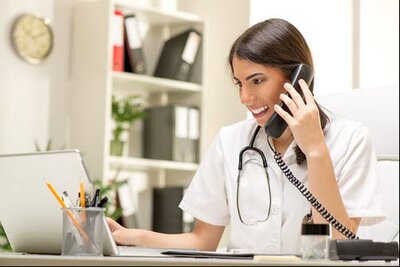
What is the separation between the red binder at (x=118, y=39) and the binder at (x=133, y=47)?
4cm

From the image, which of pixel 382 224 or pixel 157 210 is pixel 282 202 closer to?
pixel 382 224

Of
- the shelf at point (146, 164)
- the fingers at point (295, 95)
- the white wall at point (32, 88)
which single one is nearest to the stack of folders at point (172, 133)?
the shelf at point (146, 164)

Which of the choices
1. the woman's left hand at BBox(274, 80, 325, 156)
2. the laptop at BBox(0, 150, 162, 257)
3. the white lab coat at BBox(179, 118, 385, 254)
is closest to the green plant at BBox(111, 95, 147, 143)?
the white lab coat at BBox(179, 118, 385, 254)

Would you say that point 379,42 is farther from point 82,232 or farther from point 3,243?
point 3,243

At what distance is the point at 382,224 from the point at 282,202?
294 millimetres

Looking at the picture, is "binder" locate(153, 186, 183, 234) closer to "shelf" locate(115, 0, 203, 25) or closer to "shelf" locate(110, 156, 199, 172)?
"shelf" locate(110, 156, 199, 172)

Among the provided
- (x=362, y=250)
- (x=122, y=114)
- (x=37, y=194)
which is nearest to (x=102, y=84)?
(x=122, y=114)

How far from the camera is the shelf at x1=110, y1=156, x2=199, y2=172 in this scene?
158 inches

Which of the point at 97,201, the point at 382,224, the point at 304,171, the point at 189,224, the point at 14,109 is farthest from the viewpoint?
the point at 189,224

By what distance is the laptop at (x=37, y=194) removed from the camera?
138 centimetres

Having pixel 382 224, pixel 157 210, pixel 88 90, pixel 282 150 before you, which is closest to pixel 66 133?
pixel 88 90

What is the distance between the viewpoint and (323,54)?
1.96 metres

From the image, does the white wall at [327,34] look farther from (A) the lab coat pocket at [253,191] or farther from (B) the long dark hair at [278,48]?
(A) the lab coat pocket at [253,191]

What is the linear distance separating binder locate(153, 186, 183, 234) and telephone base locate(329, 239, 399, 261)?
2.99 meters
